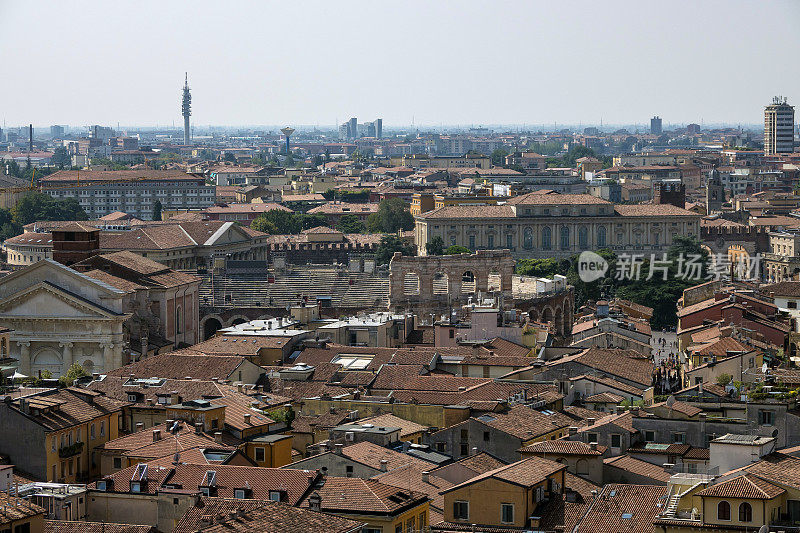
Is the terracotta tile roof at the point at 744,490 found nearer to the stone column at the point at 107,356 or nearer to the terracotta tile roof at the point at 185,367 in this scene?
the terracotta tile roof at the point at 185,367

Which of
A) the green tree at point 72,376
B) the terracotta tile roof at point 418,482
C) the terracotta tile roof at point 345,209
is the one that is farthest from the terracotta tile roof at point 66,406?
the terracotta tile roof at point 345,209

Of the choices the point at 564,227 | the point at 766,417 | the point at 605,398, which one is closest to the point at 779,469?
the point at 766,417

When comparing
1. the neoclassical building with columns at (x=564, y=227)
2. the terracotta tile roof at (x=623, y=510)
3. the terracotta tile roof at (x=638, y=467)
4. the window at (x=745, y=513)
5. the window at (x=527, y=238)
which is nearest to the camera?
the window at (x=745, y=513)

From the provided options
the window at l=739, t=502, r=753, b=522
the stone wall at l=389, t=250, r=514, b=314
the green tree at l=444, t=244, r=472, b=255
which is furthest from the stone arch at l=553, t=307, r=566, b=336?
the window at l=739, t=502, r=753, b=522

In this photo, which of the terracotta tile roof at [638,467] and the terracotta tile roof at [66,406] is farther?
the terracotta tile roof at [66,406]

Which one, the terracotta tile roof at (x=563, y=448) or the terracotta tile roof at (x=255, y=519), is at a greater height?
the terracotta tile roof at (x=255, y=519)

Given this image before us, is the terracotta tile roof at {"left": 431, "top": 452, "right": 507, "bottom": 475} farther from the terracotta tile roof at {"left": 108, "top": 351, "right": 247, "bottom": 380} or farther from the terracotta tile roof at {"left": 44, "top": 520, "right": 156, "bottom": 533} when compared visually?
the terracotta tile roof at {"left": 108, "top": 351, "right": 247, "bottom": 380}

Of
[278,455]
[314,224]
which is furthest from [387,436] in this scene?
[314,224]
